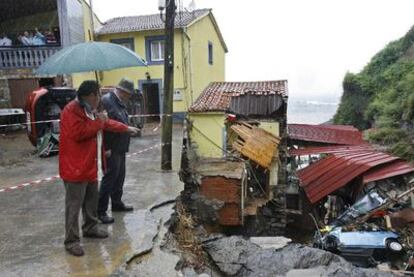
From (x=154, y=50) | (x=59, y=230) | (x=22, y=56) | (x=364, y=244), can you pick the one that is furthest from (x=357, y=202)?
(x=154, y=50)

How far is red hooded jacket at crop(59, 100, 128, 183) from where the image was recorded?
4.12 metres

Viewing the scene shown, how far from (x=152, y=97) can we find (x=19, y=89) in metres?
7.90

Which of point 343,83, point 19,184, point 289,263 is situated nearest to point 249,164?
point 19,184

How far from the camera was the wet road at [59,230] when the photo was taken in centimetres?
418

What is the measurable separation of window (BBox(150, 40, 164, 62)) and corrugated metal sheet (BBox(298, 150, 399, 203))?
12.3 meters

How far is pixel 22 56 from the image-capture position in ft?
56.1

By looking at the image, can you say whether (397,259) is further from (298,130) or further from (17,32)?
(17,32)

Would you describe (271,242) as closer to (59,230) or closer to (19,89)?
(59,230)

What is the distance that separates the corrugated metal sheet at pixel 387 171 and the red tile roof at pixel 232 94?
563 cm

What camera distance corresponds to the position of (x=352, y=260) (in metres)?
7.56

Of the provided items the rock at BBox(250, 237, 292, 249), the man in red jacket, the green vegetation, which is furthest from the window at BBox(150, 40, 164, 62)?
the man in red jacket

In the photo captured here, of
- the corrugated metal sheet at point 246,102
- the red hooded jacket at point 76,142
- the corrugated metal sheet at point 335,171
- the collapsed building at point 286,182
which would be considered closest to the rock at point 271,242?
the collapsed building at point 286,182

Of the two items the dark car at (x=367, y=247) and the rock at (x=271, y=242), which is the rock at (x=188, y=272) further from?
the dark car at (x=367, y=247)

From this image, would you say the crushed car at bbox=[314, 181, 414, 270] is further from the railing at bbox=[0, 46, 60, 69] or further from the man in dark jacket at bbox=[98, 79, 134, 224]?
the railing at bbox=[0, 46, 60, 69]
